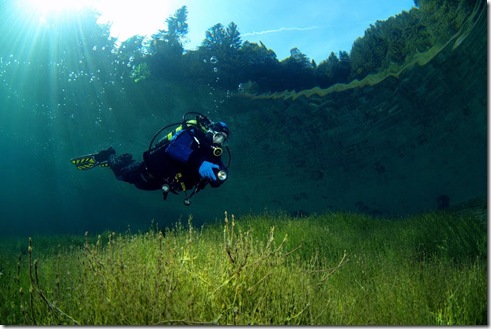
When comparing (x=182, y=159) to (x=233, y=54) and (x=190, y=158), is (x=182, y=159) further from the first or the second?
(x=233, y=54)

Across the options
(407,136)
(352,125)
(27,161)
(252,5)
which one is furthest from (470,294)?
(27,161)

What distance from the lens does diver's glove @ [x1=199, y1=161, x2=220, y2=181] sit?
13.8 ft

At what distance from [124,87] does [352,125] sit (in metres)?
11.6

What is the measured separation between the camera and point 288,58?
1191cm

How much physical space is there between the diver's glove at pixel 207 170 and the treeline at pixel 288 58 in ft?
18.3

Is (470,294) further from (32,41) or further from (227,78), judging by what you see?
(32,41)

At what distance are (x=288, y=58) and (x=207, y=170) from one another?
9.00 meters

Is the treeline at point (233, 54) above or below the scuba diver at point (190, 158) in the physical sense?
above

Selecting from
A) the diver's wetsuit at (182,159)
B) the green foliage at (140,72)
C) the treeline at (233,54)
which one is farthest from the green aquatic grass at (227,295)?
the green foliage at (140,72)

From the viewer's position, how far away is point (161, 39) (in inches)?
430

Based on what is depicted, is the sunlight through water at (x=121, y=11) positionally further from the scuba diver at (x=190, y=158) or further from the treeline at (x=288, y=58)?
the scuba diver at (x=190, y=158)

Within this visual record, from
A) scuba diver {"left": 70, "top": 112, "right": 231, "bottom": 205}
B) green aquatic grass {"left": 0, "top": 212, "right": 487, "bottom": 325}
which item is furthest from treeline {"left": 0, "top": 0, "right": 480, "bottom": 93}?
green aquatic grass {"left": 0, "top": 212, "right": 487, "bottom": 325}

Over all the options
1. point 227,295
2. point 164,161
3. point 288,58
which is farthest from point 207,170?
point 288,58

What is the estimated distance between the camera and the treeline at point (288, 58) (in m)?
9.83
